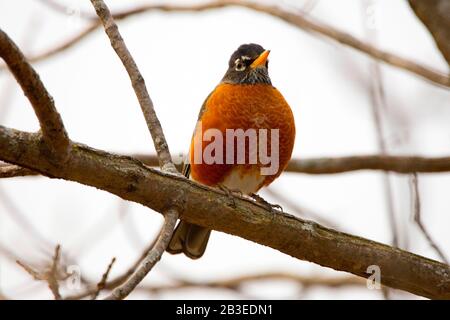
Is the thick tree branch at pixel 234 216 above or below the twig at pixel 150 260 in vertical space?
above

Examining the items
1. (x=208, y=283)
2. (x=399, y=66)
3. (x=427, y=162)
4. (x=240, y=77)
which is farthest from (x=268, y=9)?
(x=208, y=283)

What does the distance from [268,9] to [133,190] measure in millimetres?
3726

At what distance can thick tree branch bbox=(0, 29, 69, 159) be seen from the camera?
2.92 metres

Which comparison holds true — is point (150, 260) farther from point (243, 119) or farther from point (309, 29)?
point (309, 29)

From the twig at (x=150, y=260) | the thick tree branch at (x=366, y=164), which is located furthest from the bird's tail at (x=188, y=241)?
the twig at (x=150, y=260)

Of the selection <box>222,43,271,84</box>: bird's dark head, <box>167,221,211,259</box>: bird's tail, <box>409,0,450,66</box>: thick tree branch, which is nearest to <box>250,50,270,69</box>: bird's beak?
<box>222,43,271,84</box>: bird's dark head

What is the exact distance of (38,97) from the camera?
10.1 feet

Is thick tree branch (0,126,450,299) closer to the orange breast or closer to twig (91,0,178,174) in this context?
twig (91,0,178,174)

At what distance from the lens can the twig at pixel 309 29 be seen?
19.1ft

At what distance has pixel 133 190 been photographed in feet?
11.8

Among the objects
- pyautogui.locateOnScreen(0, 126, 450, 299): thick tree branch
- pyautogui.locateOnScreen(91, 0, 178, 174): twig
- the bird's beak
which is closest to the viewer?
pyautogui.locateOnScreen(0, 126, 450, 299): thick tree branch

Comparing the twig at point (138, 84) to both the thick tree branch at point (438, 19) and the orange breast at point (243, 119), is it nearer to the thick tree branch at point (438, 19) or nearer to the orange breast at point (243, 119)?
the orange breast at point (243, 119)

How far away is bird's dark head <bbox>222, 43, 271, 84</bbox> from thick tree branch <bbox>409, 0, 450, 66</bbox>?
2161 mm

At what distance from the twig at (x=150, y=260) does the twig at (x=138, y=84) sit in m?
0.46
